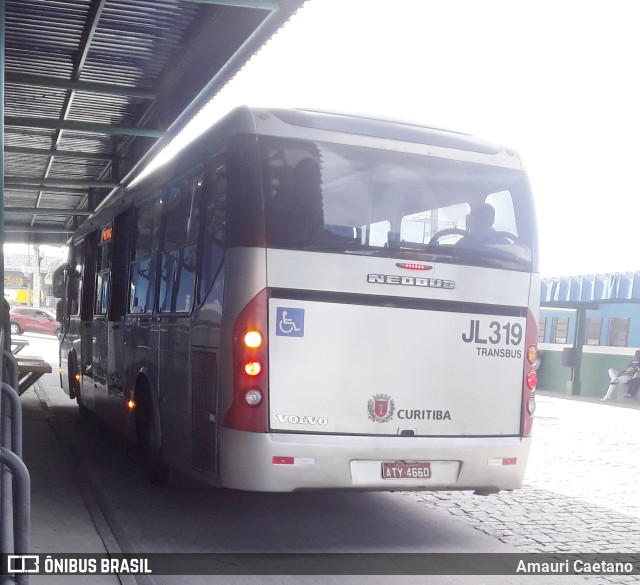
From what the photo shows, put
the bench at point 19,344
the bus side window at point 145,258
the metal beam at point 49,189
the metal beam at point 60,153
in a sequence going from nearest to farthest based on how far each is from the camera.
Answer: the bus side window at point 145,258, the bench at point 19,344, the metal beam at point 60,153, the metal beam at point 49,189

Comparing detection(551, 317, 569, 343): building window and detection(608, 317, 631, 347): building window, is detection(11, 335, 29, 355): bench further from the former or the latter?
detection(551, 317, 569, 343): building window

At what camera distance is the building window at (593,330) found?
24234 millimetres

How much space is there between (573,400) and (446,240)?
A: 661 inches

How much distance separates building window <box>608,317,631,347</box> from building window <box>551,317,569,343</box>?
2045 millimetres

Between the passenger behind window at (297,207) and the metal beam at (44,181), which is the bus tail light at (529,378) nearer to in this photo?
the passenger behind window at (297,207)

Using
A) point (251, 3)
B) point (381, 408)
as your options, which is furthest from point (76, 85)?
point (381, 408)

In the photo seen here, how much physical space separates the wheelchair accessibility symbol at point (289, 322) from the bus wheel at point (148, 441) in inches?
91.5

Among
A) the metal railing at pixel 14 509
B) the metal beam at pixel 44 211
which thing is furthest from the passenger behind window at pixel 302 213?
the metal beam at pixel 44 211

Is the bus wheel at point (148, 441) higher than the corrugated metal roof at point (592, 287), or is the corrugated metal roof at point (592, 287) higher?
the corrugated metal roof at point (592, 287)

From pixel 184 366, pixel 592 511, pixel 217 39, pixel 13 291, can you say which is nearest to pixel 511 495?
pixel 592 511

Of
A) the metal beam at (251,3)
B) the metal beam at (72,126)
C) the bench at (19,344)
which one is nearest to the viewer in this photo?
the metal beam at (251,3)

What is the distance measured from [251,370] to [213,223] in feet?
4.15

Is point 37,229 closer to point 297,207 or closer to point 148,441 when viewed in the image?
point 148,441

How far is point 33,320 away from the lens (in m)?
49.8
